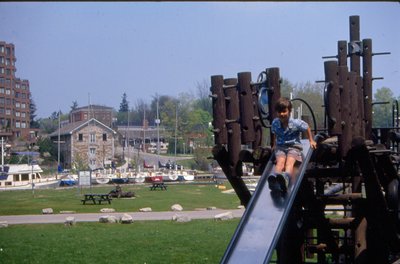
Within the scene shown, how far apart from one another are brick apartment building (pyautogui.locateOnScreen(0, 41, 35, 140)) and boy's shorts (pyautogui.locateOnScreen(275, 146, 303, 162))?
2029 cm

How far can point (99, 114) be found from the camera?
90.5m

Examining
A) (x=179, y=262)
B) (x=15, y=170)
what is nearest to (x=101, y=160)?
(x=15, y=170)

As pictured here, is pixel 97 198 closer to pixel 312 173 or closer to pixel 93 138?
pixel 312 173

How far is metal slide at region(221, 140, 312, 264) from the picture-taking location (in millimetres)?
7699

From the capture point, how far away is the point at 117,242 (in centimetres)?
1902

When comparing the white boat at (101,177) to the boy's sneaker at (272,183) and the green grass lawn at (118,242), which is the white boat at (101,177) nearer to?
the green grass lawn at (118,242)

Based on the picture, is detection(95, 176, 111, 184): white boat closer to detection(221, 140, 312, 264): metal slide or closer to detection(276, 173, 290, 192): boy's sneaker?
detection(221, 140, 312, 264): metal slide

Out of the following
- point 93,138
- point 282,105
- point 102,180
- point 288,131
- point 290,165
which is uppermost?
point 93,138

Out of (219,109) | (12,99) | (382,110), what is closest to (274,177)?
(219,109)

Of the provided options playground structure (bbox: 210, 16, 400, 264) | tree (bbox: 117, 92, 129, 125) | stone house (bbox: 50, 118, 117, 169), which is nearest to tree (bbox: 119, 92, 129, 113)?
tree (bbox: 117, 92, 129, 125)

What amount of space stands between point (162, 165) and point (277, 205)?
268 feet

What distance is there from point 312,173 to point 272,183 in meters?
2.10

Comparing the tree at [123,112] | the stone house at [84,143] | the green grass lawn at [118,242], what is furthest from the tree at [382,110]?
the tree at [123,112]

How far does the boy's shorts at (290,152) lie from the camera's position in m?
8.82
